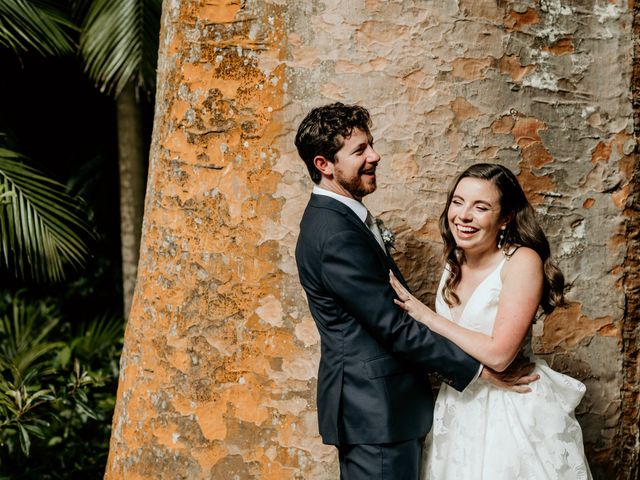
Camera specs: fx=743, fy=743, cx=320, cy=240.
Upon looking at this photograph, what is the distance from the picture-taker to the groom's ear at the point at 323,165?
2.79 metres

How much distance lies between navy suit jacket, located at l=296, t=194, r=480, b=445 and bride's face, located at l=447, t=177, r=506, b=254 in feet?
1.08

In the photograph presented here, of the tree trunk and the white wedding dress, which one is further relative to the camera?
the tree trunk

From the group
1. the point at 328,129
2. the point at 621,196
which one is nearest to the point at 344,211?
the point at 328,129

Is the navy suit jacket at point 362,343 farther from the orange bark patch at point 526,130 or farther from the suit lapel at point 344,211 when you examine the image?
the orange bark patch at point 526,130

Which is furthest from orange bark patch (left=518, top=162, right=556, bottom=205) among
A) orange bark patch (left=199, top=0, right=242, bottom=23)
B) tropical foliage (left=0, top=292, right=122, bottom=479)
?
tropical foliage (left=0, top=292, right=122, bottom=479)

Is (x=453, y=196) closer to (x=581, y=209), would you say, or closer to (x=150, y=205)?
(x=581, y=209)

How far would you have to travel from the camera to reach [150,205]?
3.89 m

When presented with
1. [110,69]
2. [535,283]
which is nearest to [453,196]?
[535,283]

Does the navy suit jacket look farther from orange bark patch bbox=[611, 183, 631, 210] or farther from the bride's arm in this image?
orange bark patch bbox=[611, 183, 631, 210]

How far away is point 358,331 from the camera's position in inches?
107

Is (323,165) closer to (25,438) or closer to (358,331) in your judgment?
(358,331)

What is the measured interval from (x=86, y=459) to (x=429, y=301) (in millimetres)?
3607

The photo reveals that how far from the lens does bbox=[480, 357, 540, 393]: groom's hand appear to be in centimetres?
275

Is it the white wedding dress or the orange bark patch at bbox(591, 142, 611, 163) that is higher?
the orange bark patch at bbox(591, 142, 611, 163)
